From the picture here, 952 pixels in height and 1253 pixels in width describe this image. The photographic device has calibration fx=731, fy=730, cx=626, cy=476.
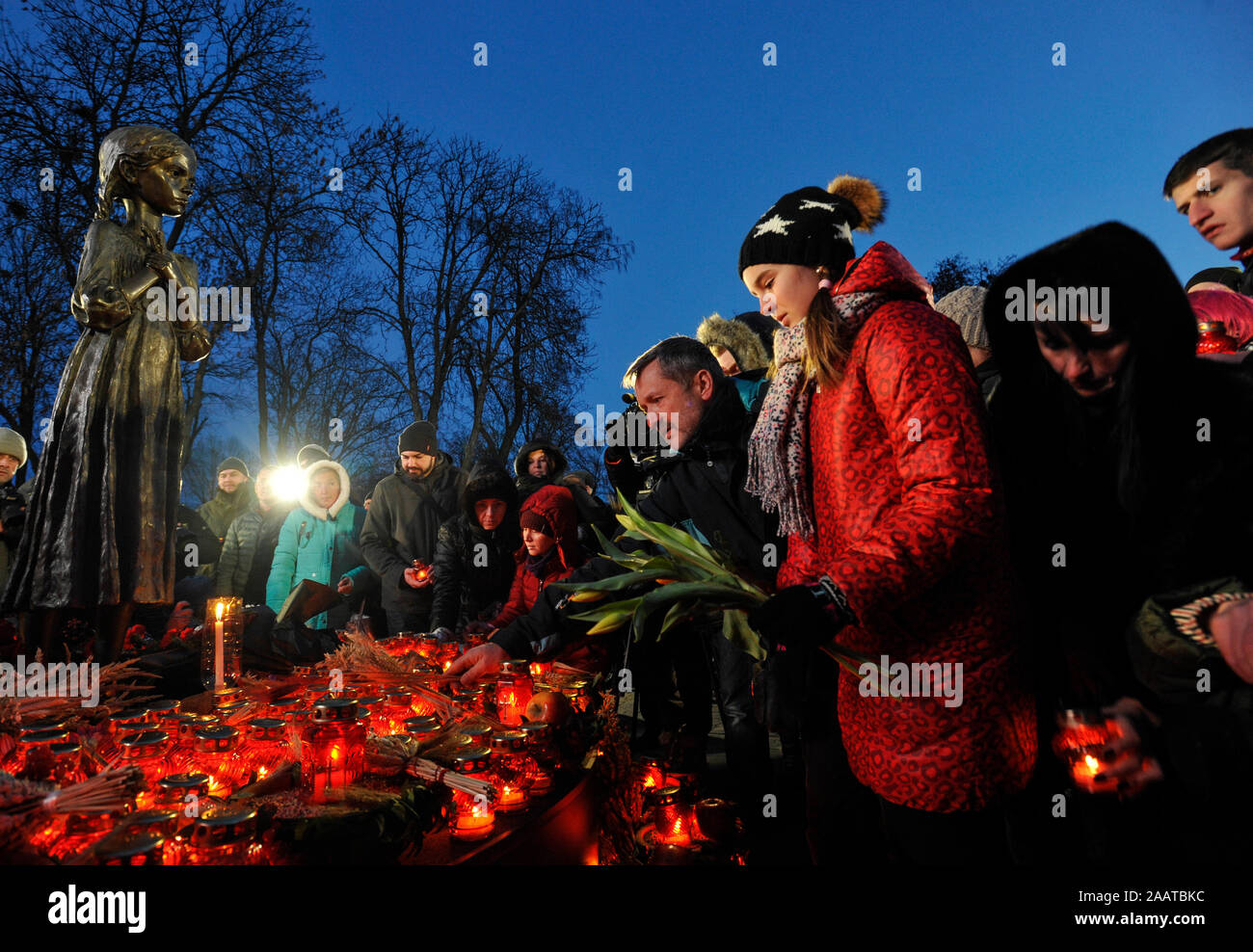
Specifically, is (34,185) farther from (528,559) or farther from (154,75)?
(528,559)

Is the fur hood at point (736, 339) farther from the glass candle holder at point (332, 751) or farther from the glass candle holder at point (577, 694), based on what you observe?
the glass candle holder at point (332, 751)

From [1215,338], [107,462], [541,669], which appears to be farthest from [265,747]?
[1215,338]

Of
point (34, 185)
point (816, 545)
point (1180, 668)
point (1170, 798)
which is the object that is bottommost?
point (1170, 798)

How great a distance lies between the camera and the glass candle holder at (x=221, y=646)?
2592mm

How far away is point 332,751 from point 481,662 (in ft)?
2.51

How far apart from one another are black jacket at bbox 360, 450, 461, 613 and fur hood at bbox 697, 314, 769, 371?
2.98 m

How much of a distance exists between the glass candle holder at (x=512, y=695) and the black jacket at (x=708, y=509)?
0.09m

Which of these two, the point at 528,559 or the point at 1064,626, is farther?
the point at 528,559

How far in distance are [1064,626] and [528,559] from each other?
3343 millimetres

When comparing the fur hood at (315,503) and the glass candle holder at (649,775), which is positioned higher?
the fur hood at (315,503)

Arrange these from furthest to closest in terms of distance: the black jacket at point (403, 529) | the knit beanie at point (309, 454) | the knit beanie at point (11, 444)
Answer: the knit beanie at point (309, 454) → the black jacket at point (403, 529) → the knit beanie at point (11, 444)
